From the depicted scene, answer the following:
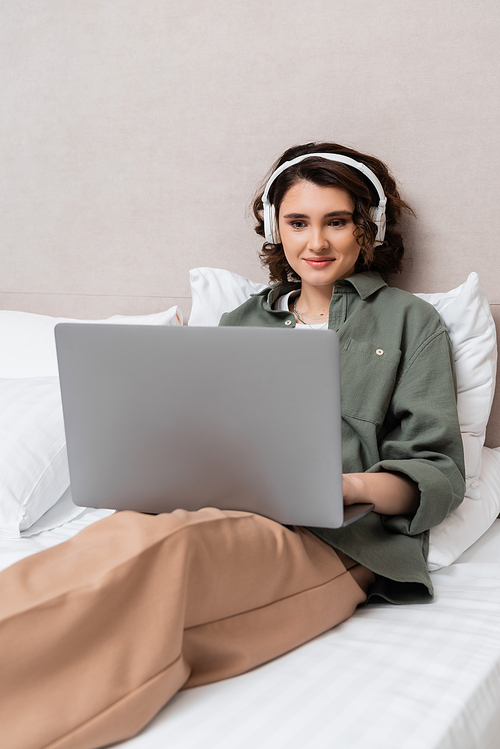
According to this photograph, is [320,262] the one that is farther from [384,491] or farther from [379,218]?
[384,491]

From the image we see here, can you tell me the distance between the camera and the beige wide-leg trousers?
62 centimetres

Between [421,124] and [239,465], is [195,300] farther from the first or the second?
[239,465]

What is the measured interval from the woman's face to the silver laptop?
0.62m

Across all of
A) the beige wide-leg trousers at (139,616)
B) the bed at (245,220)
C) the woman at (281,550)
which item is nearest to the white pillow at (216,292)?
the bed at (245,220)

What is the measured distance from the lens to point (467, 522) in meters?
1.15

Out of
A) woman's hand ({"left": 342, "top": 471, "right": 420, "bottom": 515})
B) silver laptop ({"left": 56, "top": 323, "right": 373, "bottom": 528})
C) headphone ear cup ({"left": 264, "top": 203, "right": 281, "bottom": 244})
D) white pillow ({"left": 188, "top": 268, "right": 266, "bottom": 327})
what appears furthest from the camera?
white pillow ({"left": 188, "top": 268, "right": 266, "bottom": 327})

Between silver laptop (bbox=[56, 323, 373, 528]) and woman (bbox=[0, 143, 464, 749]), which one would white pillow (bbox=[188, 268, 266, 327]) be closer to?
woman (bbox=[0, 143, 464, 749])

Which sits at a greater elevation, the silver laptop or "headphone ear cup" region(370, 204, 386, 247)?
"headphone ear cup" region(370, 204, 386, 247)

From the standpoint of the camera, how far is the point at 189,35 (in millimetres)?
1738

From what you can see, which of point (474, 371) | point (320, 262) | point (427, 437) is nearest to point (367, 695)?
point (427, 437)

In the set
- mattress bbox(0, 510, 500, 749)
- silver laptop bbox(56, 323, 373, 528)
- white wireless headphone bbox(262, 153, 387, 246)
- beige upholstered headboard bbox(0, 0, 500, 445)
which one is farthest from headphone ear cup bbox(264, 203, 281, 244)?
mattress bbox(0, 510, 500, 749)

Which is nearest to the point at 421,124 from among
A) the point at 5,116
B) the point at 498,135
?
the point at 498,135

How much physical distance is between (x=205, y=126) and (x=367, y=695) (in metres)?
1.50

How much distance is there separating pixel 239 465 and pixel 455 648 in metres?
0.36
